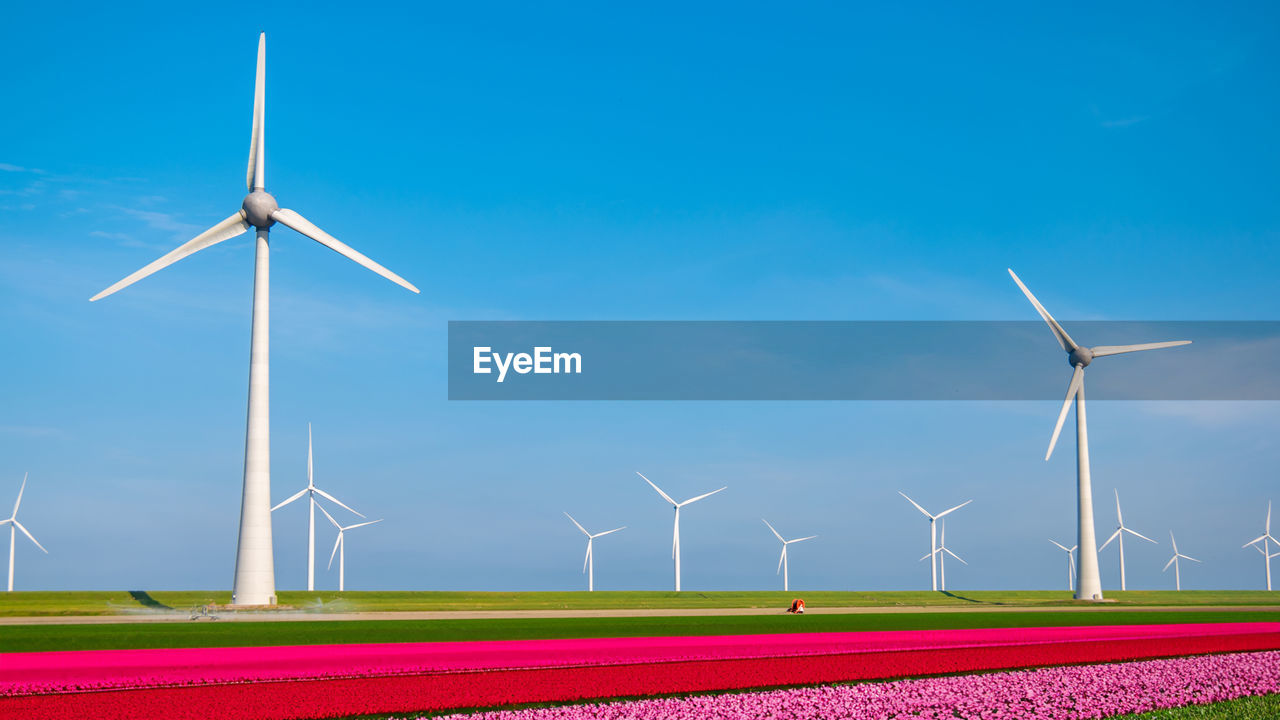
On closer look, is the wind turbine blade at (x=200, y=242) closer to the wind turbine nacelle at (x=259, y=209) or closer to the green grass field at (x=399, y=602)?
the wind turbine nacelle at (x=259, y=209)

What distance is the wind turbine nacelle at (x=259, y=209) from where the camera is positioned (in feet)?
260

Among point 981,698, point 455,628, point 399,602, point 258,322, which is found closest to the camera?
point 981,698

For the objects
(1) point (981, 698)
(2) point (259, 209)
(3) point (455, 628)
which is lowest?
(3) point (455, 628)

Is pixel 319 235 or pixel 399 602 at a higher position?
pixel 319 235

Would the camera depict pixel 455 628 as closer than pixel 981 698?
No

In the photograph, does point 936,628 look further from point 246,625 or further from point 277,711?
point 277,711

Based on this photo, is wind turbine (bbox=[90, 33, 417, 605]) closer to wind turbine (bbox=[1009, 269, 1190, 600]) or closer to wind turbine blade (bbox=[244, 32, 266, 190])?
wind turbine blade (bbox=[244, 32, 266, 190])

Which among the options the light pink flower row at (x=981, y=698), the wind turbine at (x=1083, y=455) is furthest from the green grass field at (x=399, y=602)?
the light pink flower row at (x=981, y=698)

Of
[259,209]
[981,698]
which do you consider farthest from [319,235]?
[981,698]

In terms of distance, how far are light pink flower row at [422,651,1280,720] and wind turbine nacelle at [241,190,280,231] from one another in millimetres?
60849

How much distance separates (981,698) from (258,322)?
59680 mm

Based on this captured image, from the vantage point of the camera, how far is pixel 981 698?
1193 inches

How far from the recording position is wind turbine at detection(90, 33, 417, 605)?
71.4m

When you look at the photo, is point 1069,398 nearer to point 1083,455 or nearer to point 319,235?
point 1083,455
